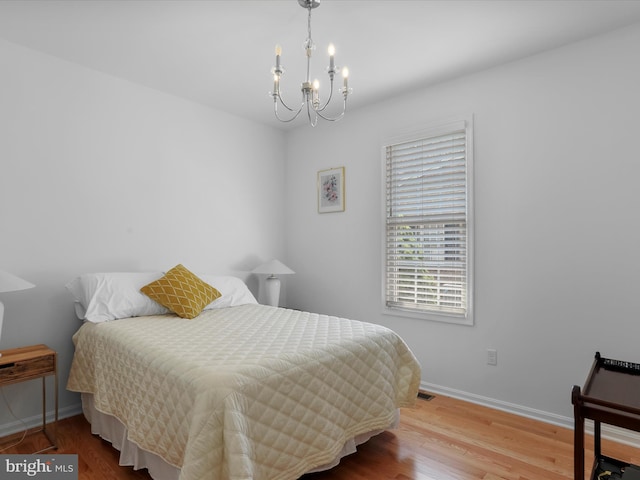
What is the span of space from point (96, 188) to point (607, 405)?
133 inches

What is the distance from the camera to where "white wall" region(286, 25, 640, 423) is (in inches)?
95.5

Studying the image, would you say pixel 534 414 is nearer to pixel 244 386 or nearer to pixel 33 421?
pixel 244 386

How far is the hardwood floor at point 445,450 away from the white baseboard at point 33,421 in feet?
0.22

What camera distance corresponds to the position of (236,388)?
155 centimetres

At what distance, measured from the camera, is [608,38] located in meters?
2.47

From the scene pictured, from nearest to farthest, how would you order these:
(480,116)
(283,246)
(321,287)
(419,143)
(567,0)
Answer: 1. (567,0)
2. (480,116)
3. (419,143)
4. (321,287)
5. (283,246)

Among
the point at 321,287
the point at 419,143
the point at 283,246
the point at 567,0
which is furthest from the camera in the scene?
the point at 283,246

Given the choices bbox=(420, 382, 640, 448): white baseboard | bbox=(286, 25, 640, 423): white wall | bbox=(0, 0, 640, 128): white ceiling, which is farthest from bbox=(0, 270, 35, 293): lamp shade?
bbox=(420, 382, 640, 448): white baseboard

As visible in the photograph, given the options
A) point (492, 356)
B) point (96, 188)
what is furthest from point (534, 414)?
point (96, 188)

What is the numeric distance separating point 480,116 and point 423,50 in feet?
2.42

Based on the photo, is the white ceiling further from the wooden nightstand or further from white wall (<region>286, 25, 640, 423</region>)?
the wooden nightstand

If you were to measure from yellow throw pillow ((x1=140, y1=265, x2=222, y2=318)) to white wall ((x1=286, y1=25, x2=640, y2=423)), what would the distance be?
1.78 m

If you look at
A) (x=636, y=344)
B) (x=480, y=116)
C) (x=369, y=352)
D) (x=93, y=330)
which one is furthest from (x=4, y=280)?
(x=636, y=344)

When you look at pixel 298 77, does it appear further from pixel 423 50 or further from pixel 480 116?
pixel 480 116
